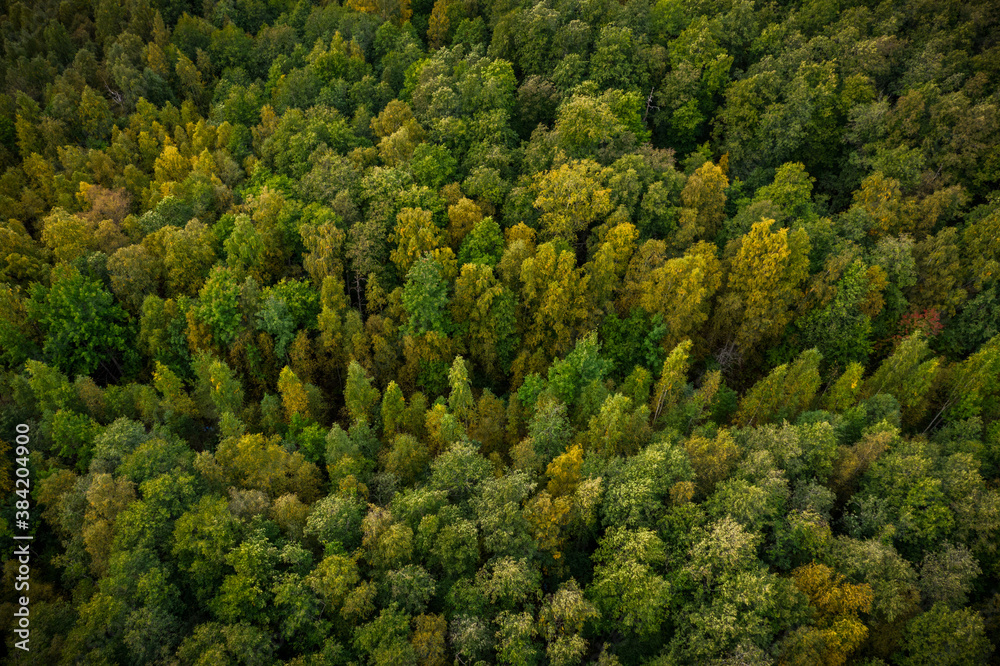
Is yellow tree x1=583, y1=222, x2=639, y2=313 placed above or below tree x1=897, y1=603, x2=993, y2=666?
above

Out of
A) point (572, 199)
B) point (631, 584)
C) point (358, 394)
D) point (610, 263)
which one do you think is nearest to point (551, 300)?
point (610, 263)

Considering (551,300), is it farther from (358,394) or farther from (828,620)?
(828,620)

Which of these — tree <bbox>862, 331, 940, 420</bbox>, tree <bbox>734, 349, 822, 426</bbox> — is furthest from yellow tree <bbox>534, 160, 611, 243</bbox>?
tree <bbox>862, 331, 940, 420</bbox>

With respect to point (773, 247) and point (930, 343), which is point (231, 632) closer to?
point (773, 247)

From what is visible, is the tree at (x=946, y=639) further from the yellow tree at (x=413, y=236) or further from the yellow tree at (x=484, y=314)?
the yellow tree at (x=413, y=236)

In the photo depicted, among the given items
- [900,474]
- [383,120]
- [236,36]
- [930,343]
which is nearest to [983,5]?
[930,343]

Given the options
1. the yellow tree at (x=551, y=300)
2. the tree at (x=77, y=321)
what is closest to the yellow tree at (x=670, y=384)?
the yellow tree at (x=551, y=300)

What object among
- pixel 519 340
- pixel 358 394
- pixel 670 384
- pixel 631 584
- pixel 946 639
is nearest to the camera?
pixel 946 639

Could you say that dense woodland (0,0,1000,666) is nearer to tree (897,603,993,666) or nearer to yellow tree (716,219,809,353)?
tree (897,603,993,666)
